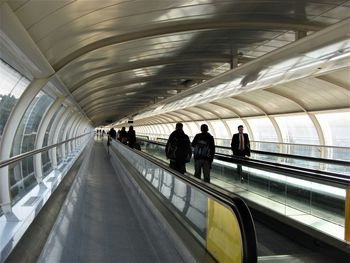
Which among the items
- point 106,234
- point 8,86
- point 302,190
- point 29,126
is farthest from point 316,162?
point 29,126

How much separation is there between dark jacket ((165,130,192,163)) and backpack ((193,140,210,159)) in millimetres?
215

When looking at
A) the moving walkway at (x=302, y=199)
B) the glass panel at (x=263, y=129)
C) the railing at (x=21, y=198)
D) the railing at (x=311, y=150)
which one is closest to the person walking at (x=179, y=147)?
the moving walkway at (x=302, y=199)

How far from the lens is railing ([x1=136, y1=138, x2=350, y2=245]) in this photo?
4.93m

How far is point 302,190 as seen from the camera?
5.79 metres

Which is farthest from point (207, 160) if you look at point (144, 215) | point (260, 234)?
point (260, 234)

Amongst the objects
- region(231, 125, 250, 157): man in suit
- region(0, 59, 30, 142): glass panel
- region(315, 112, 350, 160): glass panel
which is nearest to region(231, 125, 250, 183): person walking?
region(231, 125, 250, 157): man in suit

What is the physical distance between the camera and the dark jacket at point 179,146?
8633 millimetres

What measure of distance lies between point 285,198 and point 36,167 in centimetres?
449

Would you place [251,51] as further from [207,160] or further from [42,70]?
[42,70]

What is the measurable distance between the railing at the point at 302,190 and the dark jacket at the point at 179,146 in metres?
1.15

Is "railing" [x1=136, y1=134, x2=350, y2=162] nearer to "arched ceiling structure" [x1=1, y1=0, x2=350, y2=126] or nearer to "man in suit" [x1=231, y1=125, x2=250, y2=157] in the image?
"arched ceiling structure" [x1=1, y1=0, x2=350, y2=126]

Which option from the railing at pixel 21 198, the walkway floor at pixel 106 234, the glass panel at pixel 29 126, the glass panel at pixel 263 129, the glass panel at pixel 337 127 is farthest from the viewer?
the glass panel at pixel 263 129

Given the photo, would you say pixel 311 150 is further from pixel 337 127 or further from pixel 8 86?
pixel 8 86

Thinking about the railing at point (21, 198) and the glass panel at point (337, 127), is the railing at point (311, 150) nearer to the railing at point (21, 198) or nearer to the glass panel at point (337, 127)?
the glass panel at point (337, 127)
